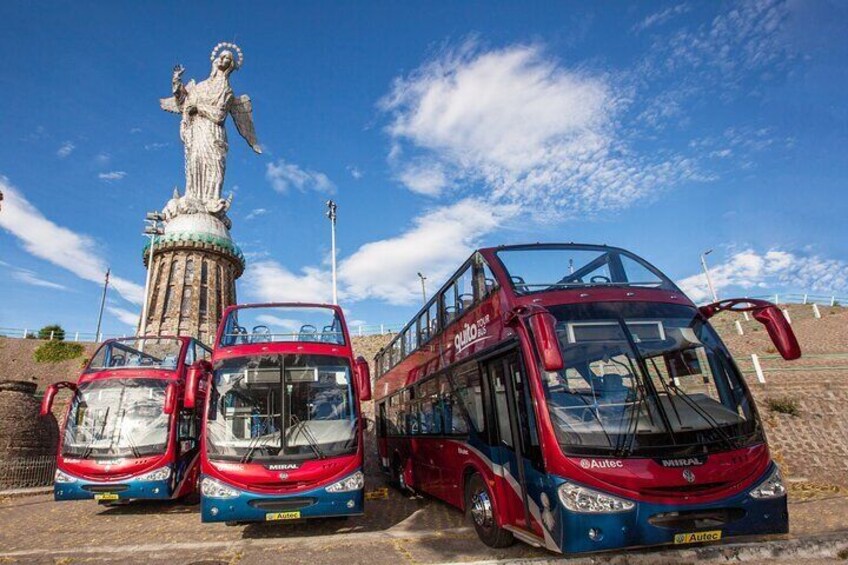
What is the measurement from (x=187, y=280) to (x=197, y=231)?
11.7ft

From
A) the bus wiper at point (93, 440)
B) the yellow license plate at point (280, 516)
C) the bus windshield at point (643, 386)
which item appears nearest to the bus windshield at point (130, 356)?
the bus wiper at point (93, 440)

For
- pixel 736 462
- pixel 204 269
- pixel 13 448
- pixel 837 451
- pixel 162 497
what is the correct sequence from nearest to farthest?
pixel 736 462 < pixel 162 497 < pixel 837 451 < pixel 13 448 < pixel 204 269

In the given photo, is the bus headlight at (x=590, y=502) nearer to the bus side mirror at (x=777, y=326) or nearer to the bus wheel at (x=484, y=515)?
the bus wheel at (x=484, y=515)

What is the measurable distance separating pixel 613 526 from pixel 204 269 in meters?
35.6

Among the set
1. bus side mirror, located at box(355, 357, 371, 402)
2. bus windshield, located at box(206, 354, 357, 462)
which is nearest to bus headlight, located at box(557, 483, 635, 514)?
bus windshield, located at box(206, 354, 357, 462)

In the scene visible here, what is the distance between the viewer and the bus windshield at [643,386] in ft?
16.1

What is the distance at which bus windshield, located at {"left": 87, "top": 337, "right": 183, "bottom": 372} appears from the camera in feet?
38.2

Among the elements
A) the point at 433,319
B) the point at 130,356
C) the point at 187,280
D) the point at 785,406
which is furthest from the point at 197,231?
the point at 785,406

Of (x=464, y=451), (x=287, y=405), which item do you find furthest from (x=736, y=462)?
(x=287, y=405)

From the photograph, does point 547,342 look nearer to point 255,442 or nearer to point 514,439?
point 514,439

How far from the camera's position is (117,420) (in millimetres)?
10609

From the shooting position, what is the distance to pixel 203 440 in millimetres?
7602

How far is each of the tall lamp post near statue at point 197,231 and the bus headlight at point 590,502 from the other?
3389cm

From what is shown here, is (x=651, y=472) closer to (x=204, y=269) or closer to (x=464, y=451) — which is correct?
(x=464, y=451)
